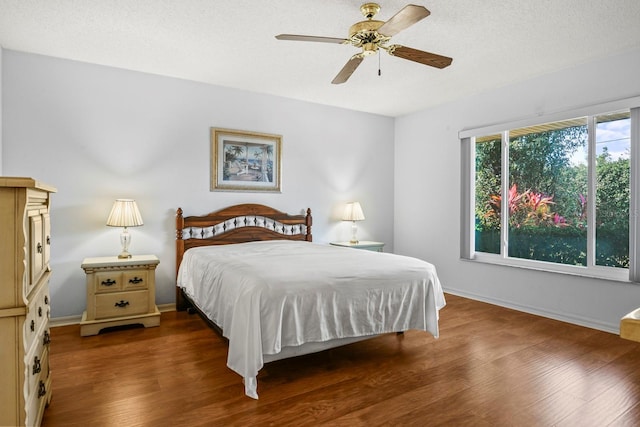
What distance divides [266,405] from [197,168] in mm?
2968

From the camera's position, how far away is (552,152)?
13.5 feet

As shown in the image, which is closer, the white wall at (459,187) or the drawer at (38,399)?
the drawer at (38,399)

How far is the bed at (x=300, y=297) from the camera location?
225 centimetres

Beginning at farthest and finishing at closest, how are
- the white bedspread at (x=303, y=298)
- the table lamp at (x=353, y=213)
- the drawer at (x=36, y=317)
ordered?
the table lamp at (x=353, y=213) < the white bedspread at (x=303, y=298) < the drawer at (x=36, y=317)

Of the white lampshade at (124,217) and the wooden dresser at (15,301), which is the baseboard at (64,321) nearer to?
the white lampshade at (124,217)

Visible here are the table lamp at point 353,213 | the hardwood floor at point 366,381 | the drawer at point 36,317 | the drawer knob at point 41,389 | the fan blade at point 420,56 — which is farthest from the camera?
the table lamp at point 353,213

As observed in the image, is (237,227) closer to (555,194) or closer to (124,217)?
(124,217)

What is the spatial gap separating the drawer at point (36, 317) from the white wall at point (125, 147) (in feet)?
6.16

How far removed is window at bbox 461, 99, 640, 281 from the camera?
140 inches

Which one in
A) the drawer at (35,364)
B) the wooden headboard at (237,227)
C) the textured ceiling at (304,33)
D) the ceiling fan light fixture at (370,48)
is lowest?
the drawer at (35,364)

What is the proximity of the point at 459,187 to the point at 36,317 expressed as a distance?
464 cm

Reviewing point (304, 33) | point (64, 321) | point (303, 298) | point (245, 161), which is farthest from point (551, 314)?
point (64, 321)

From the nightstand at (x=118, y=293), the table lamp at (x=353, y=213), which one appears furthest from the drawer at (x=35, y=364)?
the table lamp at (x=353, y=213)

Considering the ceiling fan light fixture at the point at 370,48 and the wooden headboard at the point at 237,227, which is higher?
the ceiling fan light fixture at the point at 370,48
